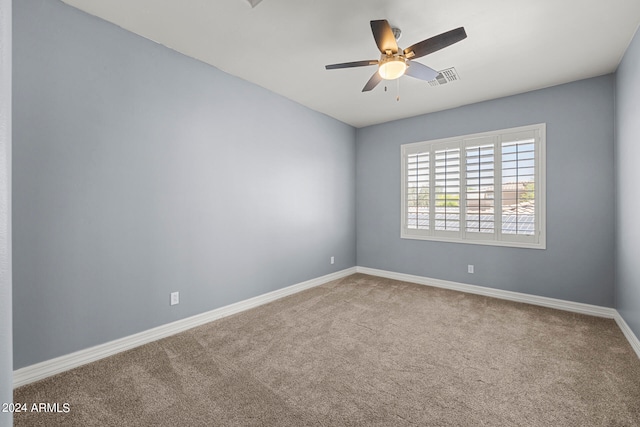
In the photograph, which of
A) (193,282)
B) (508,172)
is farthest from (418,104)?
(193,282)

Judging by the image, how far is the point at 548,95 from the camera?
11.7 ft

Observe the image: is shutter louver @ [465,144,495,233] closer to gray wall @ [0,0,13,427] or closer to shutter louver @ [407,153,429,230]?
shutter louver @ [407,153,429,230]

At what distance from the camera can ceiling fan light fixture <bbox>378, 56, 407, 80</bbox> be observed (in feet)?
7.52

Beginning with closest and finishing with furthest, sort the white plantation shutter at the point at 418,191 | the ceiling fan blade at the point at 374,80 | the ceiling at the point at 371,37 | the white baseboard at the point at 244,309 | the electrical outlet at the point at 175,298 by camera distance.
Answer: the white baseboard at the point at 244,309
the ceiling at the point at 371,37
the ceiling fan blade at the point at 374,80
the electrical outlet at the point at 175,298
the white plantation shutter at the point at 418,191

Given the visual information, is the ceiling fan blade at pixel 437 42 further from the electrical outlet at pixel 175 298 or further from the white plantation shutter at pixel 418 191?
the electrical outlet at pixel 175 298

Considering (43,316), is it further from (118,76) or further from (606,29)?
(606,29)

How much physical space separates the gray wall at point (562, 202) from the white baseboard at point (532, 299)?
2.6 inches

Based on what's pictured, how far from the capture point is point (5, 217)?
89 cm

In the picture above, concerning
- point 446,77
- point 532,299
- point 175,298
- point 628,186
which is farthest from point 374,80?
point 532,299

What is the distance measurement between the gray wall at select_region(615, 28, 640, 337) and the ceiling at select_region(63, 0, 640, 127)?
294 mm

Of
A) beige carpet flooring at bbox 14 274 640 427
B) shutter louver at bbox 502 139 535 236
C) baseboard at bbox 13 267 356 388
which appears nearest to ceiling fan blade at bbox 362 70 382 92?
shutter louver at bbox 502 139 535 236

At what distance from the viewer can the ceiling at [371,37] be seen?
86.7 inches

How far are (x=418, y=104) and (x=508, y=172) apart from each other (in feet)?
5.06

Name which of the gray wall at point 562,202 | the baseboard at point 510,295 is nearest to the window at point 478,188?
the gray wall at point 562,202
